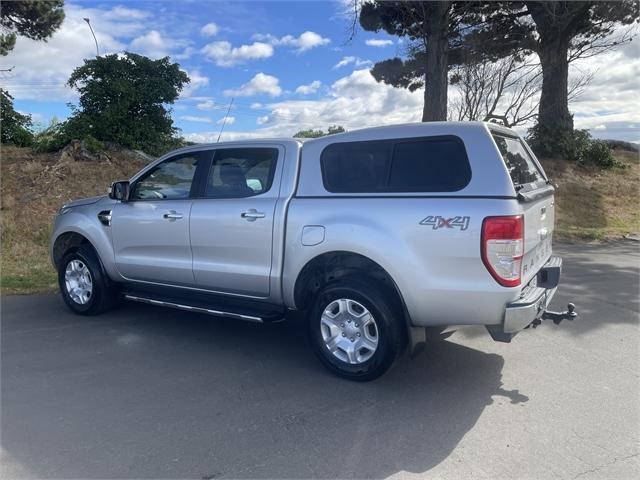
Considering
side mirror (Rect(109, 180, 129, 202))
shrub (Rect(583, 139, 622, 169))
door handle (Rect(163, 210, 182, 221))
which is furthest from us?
shrub (Rect(583, 139, 622, 169))

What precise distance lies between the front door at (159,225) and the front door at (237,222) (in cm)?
18

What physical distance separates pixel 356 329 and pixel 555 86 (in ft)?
53.1

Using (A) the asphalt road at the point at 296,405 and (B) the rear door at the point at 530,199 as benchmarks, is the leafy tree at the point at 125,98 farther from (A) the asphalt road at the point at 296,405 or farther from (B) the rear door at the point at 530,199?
(B) the rear door at the point at 530,199

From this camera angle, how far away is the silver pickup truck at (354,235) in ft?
12.7

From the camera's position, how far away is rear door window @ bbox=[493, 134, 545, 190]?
4.22 metres

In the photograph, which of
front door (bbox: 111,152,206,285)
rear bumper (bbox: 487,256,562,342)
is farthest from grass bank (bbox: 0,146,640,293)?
rear bumper (bbox: 487,256,562,342)

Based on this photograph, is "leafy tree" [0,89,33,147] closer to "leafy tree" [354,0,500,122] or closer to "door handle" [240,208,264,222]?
"leafy tree" [354,0,500,122]

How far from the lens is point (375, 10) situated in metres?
16.0

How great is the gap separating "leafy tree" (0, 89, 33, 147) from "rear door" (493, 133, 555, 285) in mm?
12877

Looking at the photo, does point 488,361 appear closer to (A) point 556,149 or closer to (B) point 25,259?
(B) point 25,259

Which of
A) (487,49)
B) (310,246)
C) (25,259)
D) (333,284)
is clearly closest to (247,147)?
(310,246)

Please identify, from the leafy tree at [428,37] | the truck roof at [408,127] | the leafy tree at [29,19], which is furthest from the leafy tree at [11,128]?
the truck roof at [408,127]

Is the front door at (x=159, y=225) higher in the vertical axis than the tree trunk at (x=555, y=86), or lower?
lower

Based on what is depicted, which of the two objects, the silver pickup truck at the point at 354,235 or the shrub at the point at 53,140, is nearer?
the silver pickup truck at the point at 354,235
